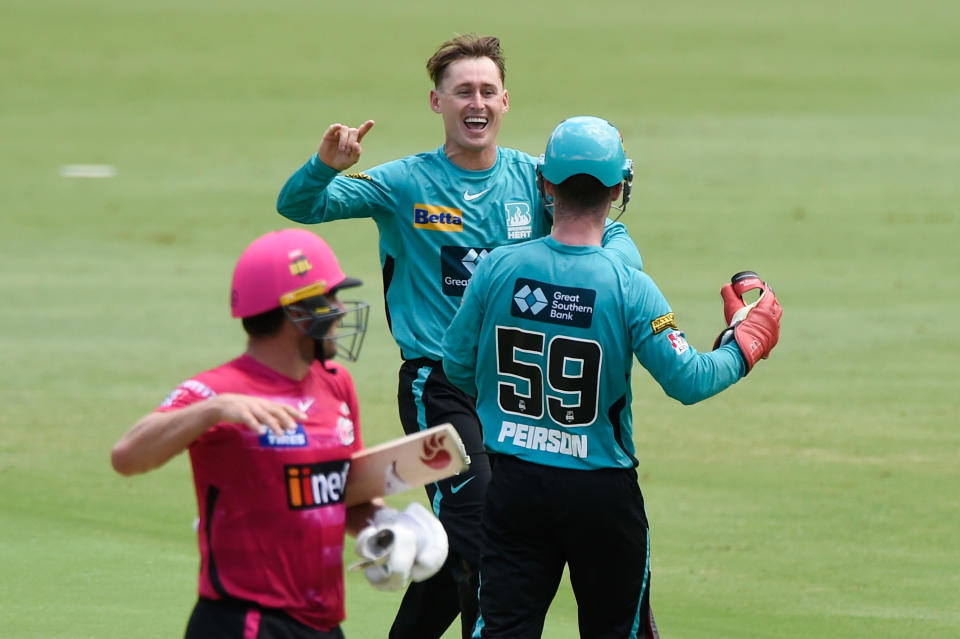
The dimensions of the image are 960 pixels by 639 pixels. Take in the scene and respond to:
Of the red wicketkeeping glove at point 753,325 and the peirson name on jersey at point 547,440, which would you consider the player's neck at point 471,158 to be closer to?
the red wicketkeeping glove at point 753,325

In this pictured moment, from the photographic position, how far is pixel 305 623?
440cm

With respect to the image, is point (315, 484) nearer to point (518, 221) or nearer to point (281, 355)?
point (281, 355)

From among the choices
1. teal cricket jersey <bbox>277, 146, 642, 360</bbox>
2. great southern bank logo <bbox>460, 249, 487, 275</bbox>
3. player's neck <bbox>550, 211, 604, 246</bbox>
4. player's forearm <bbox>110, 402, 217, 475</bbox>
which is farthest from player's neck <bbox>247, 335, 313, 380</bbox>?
great southern bank logo <bbox>460, 249, 487, 275</bbox>

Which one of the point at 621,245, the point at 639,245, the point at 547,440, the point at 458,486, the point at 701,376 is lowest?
the point at 458,486

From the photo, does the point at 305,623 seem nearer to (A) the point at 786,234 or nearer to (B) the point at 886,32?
(A) the point at 786,234

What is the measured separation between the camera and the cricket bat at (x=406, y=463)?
4.48 meters

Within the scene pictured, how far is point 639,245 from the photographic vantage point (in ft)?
61.1

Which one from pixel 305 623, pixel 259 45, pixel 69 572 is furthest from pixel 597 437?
pixel 259 45

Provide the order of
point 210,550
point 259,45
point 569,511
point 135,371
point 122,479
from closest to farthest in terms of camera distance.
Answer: point 210,550, point 569,511, point 122,479, point 135,371, point 259,45

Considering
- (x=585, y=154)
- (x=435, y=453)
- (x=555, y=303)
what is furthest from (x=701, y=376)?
(x=435, y=453)

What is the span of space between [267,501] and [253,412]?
14.6 inches

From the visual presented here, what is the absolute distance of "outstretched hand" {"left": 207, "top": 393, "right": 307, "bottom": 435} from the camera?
404cm

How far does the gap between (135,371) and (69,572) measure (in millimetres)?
5214

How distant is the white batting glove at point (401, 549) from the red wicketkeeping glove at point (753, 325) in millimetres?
1521
